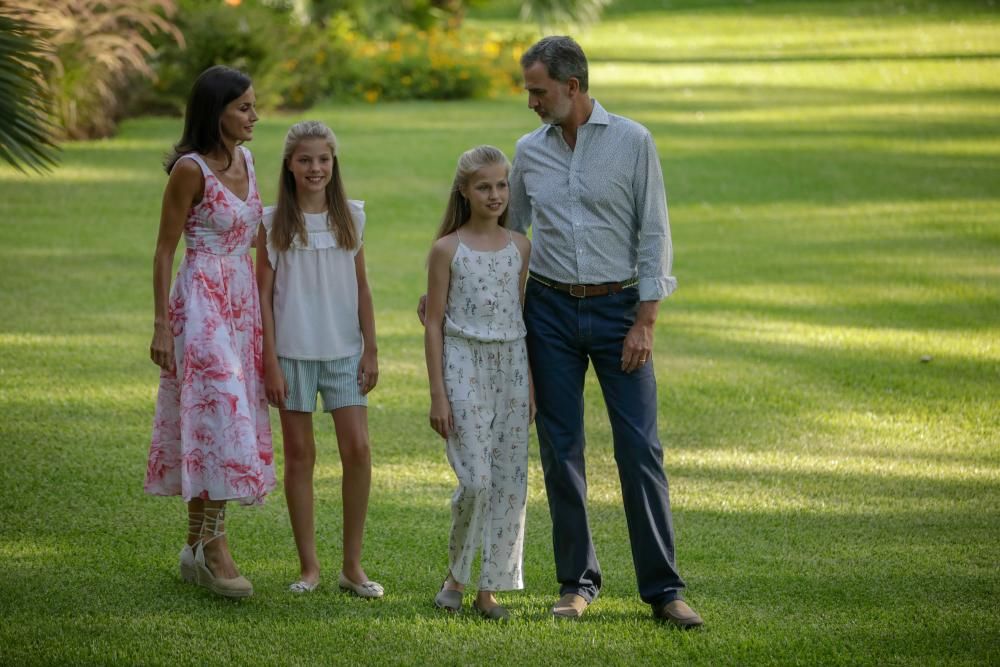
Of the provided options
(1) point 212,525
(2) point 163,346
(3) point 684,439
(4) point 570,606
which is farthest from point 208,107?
(3) point 684,439

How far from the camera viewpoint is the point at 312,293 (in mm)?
4672

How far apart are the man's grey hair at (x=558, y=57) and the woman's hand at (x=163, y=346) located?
1522 mm

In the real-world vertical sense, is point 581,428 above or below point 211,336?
below

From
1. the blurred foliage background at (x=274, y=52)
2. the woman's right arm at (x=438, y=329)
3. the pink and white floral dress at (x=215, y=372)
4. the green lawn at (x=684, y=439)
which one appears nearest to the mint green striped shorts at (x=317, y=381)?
the pink and white floral dress at (x=215, y=372)

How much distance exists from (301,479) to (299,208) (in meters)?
0.95

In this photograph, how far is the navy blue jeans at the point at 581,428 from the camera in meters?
4.45

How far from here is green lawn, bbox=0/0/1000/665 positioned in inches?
175

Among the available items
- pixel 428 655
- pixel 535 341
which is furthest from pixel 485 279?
pixel 428 655

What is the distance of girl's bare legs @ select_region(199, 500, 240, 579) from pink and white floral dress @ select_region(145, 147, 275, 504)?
0.13 metres

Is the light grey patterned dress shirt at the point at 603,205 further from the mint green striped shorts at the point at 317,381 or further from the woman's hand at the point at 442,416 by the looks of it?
the mint green striped shorts at the point at 317,381

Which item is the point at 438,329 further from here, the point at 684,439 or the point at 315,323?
the point at 684,439

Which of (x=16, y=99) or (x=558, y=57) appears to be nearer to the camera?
(x=16, y=99)

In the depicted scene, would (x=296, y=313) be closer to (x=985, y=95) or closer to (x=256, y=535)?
(x=256, y=535)

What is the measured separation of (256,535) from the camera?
5492 mm
